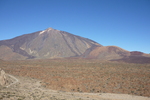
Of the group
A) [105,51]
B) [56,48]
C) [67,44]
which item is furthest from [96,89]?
[67,44]

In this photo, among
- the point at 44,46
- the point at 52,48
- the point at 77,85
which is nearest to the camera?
the point at 77,85

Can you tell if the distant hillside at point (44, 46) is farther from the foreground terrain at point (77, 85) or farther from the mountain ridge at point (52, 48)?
the foreground terrain at point (77, 85)

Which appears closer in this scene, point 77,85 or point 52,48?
point 77,85

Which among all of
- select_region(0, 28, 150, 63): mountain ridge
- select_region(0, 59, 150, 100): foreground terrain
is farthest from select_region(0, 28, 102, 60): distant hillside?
select_region(0, 59, 150, 100): foreground terrain

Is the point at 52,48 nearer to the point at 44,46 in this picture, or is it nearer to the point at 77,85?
the point at 44,46

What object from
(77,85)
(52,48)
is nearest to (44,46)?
(52,48)

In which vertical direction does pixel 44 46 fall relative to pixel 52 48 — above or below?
above

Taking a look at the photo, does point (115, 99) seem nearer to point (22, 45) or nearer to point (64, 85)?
point (64, 85)

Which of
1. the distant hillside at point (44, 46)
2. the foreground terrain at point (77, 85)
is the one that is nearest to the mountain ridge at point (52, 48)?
the distant hillside at point (44, 46)

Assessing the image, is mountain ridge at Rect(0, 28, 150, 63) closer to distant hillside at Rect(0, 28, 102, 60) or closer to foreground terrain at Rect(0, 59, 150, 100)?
distant hillside at Rect(0, 28, 102, 60)
